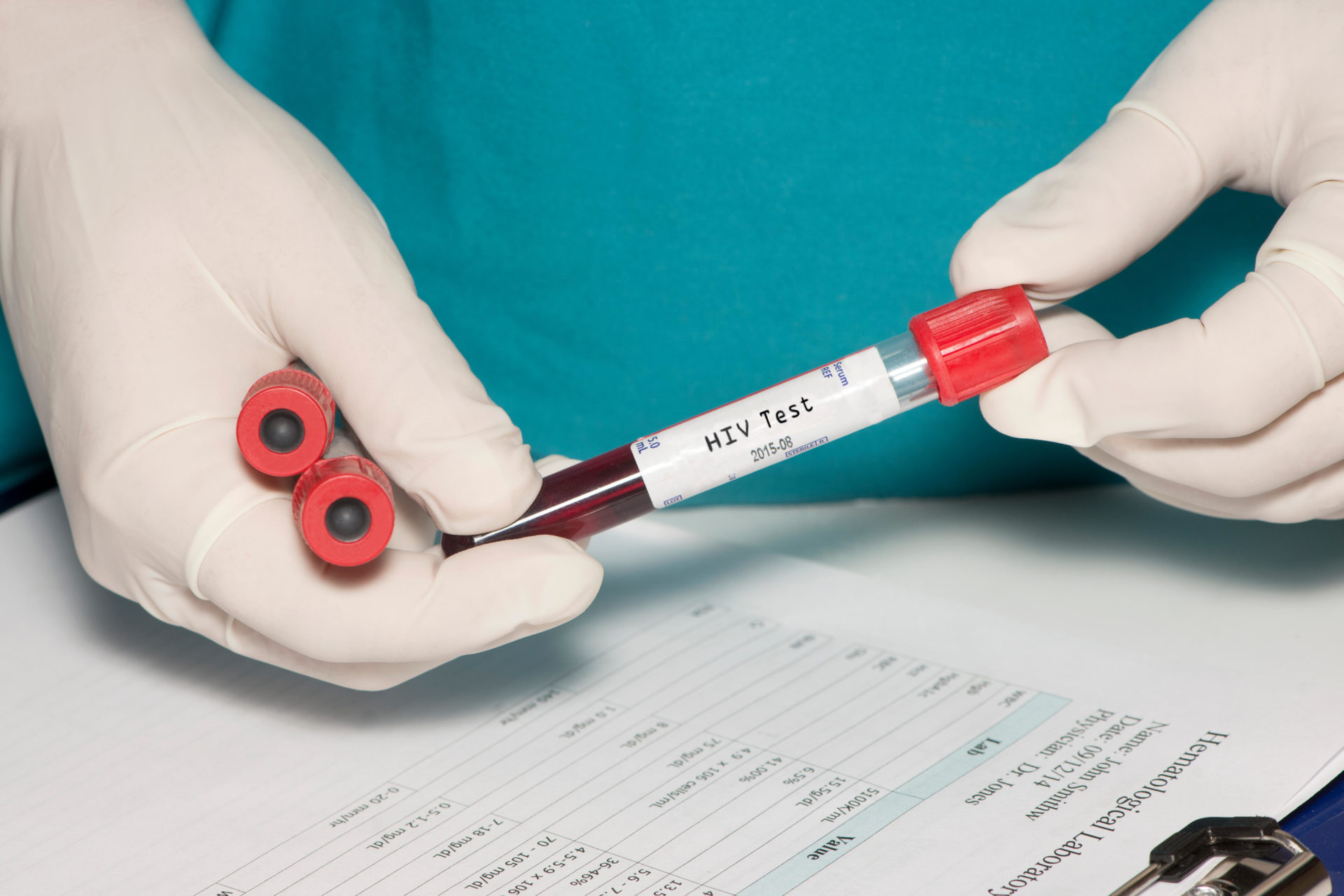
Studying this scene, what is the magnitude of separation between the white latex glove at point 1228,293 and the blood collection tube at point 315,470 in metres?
0.35

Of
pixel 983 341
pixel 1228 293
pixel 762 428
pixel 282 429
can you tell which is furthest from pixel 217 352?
pixel 1228 293

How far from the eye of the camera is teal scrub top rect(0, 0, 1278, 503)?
740 mm

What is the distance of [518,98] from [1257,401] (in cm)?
54

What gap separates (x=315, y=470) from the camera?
53 centimetres

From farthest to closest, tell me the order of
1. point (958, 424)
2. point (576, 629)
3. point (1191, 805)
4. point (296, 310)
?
1. point (958, 424)
2. point (576, 629)
3. point (296, 310)
4. point (1191, 805)

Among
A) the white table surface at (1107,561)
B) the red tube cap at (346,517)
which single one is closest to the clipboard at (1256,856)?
the white table surface at (1107,561)

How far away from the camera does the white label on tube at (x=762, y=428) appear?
597mm

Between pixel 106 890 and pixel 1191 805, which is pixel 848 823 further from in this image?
pixel 106 890

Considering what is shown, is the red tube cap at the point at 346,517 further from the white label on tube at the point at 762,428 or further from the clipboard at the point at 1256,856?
the clipboard at the point at 1256,856

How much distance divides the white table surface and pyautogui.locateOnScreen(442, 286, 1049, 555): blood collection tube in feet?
0.71

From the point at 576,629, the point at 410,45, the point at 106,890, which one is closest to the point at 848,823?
the point at 576,629

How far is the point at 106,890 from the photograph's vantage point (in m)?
0.53

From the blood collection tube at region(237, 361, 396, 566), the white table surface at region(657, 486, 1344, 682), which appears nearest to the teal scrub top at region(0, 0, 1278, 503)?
the white table surface at region(657, 486, 1344, 682)

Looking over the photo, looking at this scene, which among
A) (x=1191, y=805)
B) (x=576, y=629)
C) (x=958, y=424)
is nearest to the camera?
(x=1191, y=805)
